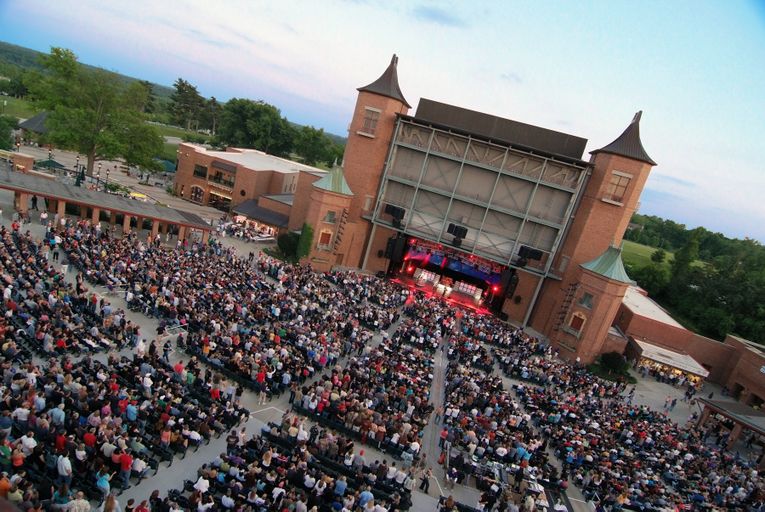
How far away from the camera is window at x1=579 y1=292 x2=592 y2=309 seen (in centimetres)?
3362

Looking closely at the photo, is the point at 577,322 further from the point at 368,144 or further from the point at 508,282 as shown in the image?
the point at 368,144

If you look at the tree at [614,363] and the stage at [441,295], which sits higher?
the tree at [614,363]

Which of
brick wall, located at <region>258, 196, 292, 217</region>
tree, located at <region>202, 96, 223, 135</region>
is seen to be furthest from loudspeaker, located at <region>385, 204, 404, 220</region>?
tree, located at <region>202, 96, 223, 135</region>

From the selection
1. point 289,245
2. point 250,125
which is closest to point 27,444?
point 289,245

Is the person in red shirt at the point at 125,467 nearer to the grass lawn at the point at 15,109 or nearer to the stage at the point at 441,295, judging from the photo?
the stage at the point at 441,295

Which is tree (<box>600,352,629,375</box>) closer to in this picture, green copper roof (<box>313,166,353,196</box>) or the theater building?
green copper roof (<box>313,166,353,196</box>)

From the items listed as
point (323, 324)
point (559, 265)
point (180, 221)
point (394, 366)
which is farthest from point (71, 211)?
point (559, 265)

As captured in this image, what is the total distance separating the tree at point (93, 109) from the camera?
4147 centimetres

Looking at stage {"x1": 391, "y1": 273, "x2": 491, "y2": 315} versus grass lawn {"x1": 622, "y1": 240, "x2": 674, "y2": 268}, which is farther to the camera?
grass lawn {"x1": 622, "y1": 240, "x2": 674, "y2": 268}

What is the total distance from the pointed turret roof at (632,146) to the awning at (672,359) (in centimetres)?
1459

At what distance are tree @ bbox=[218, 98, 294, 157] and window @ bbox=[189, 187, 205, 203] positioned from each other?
35575mm

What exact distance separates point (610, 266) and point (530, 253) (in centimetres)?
655

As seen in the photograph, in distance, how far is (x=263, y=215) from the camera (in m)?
45.6

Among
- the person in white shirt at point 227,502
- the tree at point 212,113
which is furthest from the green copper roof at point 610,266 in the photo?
the tree at point 212,113
